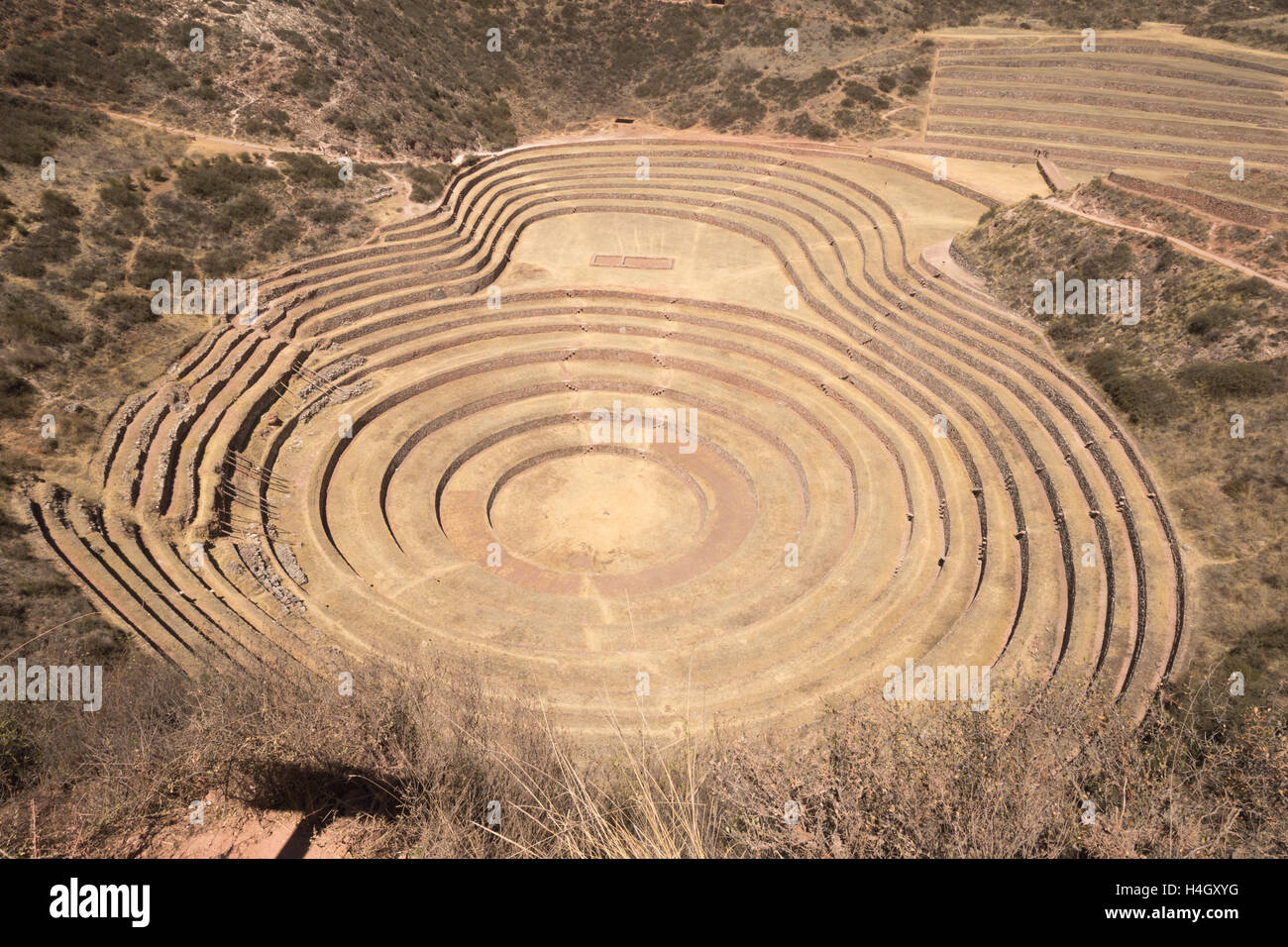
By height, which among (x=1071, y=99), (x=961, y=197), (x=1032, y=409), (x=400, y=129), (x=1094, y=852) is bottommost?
(x=1094, y=852)

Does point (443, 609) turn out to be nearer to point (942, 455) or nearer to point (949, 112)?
point (942, 455)

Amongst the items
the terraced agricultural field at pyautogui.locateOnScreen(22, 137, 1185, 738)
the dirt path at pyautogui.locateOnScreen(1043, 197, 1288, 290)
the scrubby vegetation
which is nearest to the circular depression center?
the terraced agricultural field at pyautogui.locateOnScreen(22, 137, 1185, 738)

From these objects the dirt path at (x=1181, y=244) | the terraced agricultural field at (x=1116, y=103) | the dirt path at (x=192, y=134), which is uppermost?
the terraced agricultural field at (x=1116, y=103)

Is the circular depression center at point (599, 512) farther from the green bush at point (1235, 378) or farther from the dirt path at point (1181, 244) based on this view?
the dirt path at point (1181, 244)

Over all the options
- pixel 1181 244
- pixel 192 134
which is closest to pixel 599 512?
pixel 1181 244

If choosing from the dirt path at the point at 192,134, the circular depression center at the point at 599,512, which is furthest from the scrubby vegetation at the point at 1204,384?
the dirt path at the point at 192,134

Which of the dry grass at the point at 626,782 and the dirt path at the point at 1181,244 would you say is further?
the dirt path at the point at 1181,244

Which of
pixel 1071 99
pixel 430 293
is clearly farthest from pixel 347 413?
pixel 1071 99
